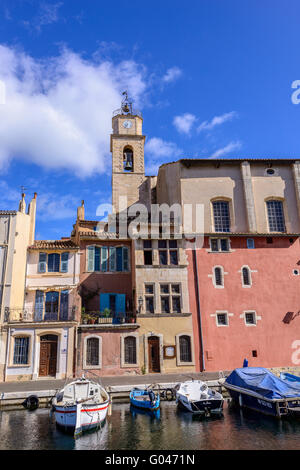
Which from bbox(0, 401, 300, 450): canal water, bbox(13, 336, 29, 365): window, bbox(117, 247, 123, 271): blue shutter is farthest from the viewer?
bbox(117, 247, 123, 271): blue shutter

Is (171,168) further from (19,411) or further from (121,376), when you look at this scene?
(19,411)

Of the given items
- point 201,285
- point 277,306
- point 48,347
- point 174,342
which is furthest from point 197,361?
point 48,347

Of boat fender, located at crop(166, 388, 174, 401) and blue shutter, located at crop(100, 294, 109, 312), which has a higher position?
blue shutter, located at crop(100, 294, 109, 312)

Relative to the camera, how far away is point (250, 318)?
30125mm

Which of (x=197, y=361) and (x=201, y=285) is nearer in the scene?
(x=197, y=361)

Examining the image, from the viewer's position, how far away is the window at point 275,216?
3559cm

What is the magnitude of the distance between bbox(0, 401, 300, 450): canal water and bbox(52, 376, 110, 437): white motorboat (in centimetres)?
43

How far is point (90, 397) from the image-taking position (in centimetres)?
1825

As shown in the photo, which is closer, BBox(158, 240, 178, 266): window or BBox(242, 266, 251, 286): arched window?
BBox(158, 240, 178, 266): window

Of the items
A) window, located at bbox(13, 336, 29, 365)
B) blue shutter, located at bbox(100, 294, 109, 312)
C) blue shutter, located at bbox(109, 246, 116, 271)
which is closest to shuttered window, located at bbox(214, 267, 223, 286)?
blue shutter, located at bbox(109, 246, 116, 271)

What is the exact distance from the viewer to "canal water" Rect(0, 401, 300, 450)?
590 inches

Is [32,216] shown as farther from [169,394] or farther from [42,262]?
[169,394]

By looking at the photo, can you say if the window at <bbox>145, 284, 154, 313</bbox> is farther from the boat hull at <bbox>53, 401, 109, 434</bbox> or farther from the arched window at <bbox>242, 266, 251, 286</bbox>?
the boat hull at <bbox>53, 401, 109, 434</bbox>
